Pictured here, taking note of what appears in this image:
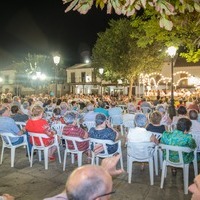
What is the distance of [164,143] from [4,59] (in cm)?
6233

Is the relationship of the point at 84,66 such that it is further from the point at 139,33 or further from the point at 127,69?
the point at 139,33

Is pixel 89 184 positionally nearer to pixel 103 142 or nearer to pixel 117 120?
pixel 103 142

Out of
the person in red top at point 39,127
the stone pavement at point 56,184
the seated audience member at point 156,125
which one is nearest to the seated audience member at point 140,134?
the stone pavement at point 56,184

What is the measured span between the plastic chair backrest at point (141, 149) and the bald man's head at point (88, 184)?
3.77 metres

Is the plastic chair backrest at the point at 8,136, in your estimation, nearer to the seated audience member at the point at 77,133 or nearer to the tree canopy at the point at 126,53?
the seated audience member at the point at 77,133

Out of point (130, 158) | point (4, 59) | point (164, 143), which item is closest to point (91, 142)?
point (130, 158)

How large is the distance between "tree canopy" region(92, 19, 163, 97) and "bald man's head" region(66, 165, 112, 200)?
86.7 feet

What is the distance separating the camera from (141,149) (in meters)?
5.72

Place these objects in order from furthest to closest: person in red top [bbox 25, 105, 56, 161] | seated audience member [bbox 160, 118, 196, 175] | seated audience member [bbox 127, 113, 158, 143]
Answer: person in red top [bbox 25, 105, 56, 161], seated audience member [bbox 127, 113, 158, 143], seated audience member [bbox 160, 118, 196, 175]

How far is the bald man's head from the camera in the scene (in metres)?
1.91

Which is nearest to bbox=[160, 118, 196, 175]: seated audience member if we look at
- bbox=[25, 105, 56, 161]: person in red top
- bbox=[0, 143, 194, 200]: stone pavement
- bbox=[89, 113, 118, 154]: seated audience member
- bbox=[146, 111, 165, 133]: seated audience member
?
bbox=[0, 143, 194, 200]: stone pavement

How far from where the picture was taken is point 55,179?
5.94 m

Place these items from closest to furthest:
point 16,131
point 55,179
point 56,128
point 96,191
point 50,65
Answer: point 96,191 → point 55,179 → point 16,131 → point 56,128 → point 50,65

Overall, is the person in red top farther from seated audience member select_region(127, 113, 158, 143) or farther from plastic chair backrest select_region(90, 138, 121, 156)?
seated audience member select_region(127, 113, 158, 143)
